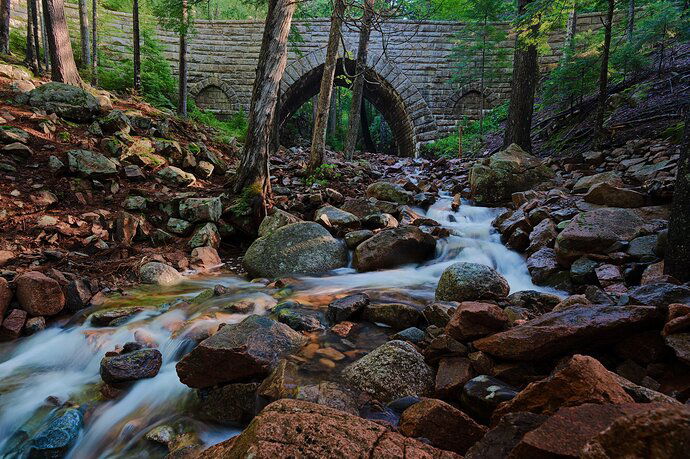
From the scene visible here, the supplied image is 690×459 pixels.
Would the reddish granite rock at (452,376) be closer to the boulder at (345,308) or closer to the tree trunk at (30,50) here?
the boulder at (345,308)

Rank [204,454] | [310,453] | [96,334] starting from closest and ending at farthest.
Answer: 1. [310,453]
2. [204,454]
3. [96,334]

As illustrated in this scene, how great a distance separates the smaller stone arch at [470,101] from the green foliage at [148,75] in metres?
13.1

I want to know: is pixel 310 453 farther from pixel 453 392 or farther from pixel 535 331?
pixel 535 331

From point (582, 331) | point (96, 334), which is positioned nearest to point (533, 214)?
point (582, 331)

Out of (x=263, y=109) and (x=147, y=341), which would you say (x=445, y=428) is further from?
(x=263, y=109)

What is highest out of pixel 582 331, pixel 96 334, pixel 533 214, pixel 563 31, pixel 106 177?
pixel 563 31

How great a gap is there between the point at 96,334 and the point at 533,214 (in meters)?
6.06

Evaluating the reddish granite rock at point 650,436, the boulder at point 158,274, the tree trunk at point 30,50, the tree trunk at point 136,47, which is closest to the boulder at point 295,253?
the boulder at point 158,274

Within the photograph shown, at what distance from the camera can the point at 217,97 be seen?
60.4 feet

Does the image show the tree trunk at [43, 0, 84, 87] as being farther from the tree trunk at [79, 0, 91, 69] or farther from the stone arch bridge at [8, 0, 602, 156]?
the stone arch bridge at [8, 0, 602, 156]

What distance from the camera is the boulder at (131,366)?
118 inches

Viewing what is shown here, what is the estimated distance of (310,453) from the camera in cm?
126

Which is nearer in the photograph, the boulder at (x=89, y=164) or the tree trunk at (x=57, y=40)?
the boulder at (x=89, y=164)

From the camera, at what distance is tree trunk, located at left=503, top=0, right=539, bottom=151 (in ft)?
30.1
